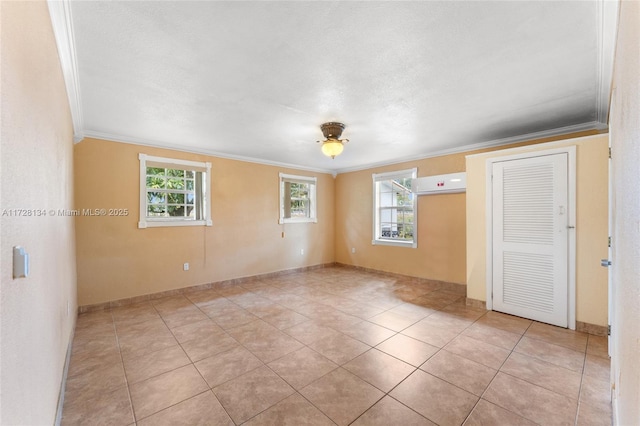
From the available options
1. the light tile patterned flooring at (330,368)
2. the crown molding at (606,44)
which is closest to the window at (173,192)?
the light tile patterned flooring at (330,368)

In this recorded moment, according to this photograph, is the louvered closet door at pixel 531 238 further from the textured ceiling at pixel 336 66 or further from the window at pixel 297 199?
the window at pixel 297 199

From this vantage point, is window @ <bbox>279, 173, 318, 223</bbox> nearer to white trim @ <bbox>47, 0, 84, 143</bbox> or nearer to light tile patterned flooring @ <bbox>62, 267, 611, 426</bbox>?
light tile patterned flooring @ <bbox>62, 267, 611, 426</bbox>

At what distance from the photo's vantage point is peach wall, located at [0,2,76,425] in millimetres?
838

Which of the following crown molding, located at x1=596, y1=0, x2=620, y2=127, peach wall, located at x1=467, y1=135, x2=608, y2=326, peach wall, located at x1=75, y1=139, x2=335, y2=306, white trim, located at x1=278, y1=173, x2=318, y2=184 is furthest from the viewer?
white trim, located at x1=278, y1=173, x2=318, y2=184

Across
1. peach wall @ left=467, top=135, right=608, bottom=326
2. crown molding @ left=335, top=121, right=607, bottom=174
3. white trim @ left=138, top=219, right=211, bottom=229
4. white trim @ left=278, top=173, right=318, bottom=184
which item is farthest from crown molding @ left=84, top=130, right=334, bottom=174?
peach wall @ left=467, top=135, right=608, bottom=326

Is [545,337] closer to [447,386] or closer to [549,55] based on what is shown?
[447,386]

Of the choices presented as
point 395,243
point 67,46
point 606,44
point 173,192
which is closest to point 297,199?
point 395,243

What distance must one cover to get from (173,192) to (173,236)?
0.72 m

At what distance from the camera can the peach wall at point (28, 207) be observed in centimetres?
84

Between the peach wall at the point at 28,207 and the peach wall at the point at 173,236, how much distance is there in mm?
2384

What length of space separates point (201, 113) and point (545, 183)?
160 inches

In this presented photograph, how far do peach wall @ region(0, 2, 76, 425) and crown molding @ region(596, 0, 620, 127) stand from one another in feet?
8.75

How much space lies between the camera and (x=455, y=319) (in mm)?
3383

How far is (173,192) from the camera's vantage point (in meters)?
4.48
